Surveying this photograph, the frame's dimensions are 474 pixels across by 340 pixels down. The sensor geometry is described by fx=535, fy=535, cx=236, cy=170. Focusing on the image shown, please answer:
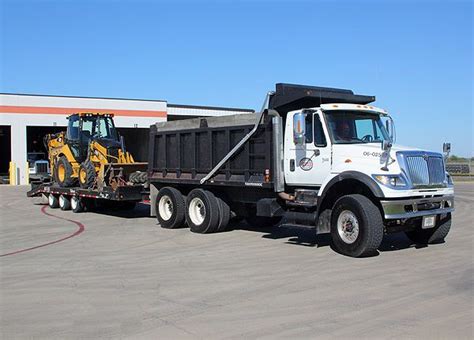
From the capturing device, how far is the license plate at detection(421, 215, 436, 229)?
959 cm

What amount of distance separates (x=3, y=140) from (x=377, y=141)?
51.2m

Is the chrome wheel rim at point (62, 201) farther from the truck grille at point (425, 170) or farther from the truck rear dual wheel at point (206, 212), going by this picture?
the truck grille at point (425, 170)

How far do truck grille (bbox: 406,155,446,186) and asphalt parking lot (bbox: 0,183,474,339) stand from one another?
1318 millimetres

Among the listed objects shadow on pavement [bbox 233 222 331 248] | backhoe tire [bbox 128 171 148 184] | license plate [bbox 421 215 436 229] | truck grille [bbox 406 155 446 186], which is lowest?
shadow on pavement [bbox 233 222 331 248]

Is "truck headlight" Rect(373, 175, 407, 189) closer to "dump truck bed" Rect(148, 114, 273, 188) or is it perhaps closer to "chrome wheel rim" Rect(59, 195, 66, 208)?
"dump truck bed" Rect(148, 114, 273, 188)

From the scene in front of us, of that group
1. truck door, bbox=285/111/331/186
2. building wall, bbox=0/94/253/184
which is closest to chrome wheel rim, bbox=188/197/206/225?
truck door, bbox=285/111/331/186

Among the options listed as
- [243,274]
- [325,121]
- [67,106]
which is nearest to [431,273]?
[243,274]

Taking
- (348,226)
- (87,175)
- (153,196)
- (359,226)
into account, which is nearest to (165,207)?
(153,196)

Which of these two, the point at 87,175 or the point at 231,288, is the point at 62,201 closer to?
the point at 87,175

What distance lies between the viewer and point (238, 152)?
12047mm

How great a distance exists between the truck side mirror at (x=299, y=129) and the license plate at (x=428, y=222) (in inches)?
108

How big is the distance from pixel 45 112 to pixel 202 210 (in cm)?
3195

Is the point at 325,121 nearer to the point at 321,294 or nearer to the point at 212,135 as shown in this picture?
the point at 212,135

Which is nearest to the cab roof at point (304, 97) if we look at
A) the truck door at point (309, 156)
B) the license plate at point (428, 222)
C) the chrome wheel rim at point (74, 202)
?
the truck door at point (309, 156)
